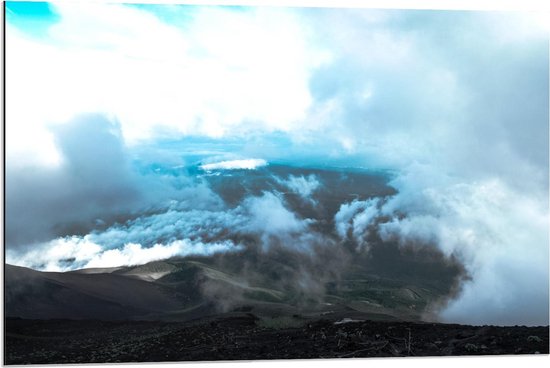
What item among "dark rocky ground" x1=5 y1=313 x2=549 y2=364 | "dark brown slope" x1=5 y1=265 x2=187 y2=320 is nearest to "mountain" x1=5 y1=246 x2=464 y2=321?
"dark brown slope" x1=5 y1=265 x2=187 y2=320

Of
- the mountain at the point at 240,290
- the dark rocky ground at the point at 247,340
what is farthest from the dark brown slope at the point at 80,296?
the dark rocky ground at the point at 247,340

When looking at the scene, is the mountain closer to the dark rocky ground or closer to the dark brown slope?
the dark brown slope

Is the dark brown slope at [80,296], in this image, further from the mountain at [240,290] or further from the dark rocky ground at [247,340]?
the dark rocky ground at [247,340]

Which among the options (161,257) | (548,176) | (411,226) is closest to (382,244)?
(411,226)

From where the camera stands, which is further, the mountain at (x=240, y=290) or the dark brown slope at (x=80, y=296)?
the mountain at (x=240, y=290)

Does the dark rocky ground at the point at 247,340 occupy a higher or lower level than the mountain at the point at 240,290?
lower

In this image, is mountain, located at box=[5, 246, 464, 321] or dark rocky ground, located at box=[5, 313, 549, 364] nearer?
dark rocky ground, located at box=[5, 313, 549, 364]

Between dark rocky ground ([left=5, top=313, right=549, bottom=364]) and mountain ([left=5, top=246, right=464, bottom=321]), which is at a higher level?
mountain ([left=5, top=246, right=464, bottom=321])

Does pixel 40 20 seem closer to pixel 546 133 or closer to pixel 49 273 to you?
pixel 49 273
